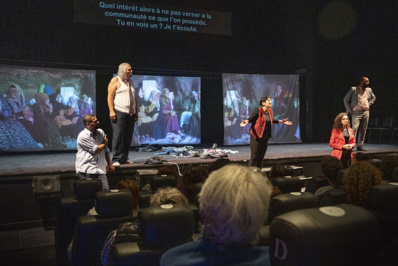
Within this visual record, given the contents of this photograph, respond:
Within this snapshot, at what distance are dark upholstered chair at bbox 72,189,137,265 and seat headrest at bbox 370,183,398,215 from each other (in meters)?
1.29

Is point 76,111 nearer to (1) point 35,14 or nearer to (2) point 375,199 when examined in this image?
(1) point 35,14

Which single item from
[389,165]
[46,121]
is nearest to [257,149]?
[389,165]

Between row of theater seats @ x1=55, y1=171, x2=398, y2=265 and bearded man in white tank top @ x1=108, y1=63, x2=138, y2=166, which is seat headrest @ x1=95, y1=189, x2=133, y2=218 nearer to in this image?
row of theater seats @ x1=55, y1=171, x2=398, y2=265

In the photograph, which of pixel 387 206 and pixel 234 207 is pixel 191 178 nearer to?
pixel 387 206

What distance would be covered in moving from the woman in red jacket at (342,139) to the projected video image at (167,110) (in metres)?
4.22

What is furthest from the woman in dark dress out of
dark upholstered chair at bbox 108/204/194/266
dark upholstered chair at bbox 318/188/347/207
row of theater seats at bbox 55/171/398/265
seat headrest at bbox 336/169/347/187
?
dark upholstered chair at bbox 108/204/194/266

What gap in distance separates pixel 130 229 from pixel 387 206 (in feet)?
4.08

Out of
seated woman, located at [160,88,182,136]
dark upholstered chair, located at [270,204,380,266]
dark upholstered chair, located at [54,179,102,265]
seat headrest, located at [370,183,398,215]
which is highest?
seated woman, located at [160,88,182,136]

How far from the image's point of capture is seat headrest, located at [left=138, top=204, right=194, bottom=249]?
4.46 feet

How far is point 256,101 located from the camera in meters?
9.31

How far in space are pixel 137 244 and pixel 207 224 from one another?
66cm

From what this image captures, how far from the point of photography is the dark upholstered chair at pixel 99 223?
1.92 metres

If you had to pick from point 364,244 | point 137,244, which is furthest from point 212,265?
point 137,244

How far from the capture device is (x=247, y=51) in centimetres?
912
